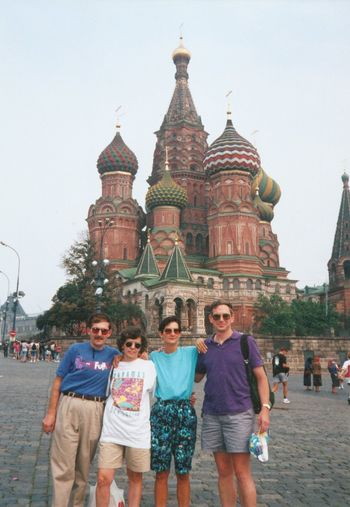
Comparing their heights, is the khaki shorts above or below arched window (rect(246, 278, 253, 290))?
below

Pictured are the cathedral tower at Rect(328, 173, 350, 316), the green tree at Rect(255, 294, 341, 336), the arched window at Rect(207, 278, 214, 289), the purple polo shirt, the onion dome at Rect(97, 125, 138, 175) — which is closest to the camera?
the purple polo shirt

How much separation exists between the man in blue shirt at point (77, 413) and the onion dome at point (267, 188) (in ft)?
194

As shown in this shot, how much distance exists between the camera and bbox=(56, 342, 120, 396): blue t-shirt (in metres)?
4.46

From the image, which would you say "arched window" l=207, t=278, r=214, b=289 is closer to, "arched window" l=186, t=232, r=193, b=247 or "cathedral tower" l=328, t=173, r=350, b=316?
"arched window" l=186, t=232, r=193, b=247

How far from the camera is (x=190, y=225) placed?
56.3 metres

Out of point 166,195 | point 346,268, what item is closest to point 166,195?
point 166,195

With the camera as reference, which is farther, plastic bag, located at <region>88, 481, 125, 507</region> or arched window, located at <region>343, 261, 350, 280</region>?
arched window, located at <region>343, 261, 350, 280</region>

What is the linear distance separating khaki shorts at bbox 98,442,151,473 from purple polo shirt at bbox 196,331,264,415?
66 cm

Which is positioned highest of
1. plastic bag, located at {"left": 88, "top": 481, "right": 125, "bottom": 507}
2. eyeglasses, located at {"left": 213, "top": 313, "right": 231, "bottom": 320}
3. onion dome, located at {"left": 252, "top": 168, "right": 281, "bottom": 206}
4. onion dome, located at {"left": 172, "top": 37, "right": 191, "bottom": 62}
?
onion dome, located at {"left": 172, "top": 37, "right": 191, "bottom": 62}

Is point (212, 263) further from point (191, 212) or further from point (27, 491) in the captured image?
point (27, 491)

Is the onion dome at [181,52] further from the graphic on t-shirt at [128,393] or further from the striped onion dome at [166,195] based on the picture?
the graphic on t-shirt at [128,393]

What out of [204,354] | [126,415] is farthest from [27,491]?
[204,354]

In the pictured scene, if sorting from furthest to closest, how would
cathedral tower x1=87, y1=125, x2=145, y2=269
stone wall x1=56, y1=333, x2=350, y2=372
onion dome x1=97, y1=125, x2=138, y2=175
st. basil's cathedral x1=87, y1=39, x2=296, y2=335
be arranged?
onion dome x1=97, y1=125, x2=138, y2=175 < cathedral tower x1=87, y1=125, x2=145, y2=269 < st. basil's cathedral x1=87, y1=39, x2=296, y2=335 < stone wall x1=56, y1=333, x2=350, y2=372

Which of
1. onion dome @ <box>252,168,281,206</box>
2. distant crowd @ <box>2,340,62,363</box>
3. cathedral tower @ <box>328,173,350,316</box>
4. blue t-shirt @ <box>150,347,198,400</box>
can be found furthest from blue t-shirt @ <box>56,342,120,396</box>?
onion dome @ <box>252,168,281,206</box>
